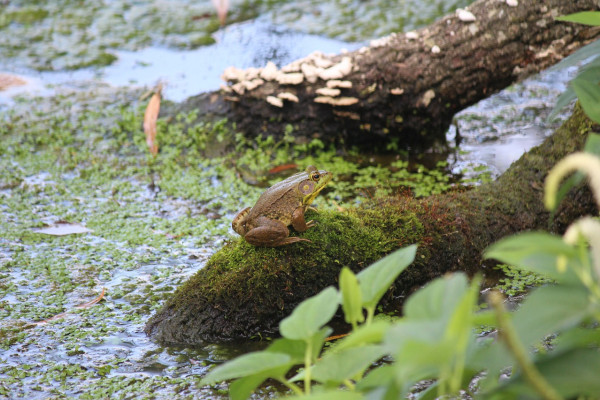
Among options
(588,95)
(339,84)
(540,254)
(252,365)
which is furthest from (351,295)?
(339,84)

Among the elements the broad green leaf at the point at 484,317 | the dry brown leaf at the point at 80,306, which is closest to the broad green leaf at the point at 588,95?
the broad green leaf at the point at 484,317

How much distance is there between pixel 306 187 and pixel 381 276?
81.9 inches

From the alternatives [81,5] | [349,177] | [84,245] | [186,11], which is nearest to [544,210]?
[349,177]

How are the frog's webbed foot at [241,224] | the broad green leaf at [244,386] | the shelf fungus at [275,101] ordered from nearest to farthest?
the broad green leaf at [244,386]
the frog's webbed foot at [241,224]
the shelf fungus at [275,101]

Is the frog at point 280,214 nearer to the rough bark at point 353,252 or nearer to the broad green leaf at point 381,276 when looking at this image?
the rough bark at point 353,252

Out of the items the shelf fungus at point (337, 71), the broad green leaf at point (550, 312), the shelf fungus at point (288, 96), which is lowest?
the shelf fungus at point (288, 96)

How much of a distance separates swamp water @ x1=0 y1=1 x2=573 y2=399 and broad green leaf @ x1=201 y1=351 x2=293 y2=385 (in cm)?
166

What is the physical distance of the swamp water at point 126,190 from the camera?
3.18 metres

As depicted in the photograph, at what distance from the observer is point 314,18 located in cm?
803

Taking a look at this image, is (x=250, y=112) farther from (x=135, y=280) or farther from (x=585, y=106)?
(x=585, y=106)

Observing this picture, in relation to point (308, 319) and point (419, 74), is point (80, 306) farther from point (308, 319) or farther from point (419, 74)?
point (419, 74)

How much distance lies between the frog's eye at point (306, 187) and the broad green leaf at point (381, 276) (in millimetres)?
1973

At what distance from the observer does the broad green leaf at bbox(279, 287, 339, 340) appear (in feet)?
4.26

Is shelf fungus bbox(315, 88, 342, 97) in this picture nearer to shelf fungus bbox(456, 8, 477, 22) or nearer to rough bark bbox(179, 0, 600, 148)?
rough bark bbox(179, 0, 600, 148)
